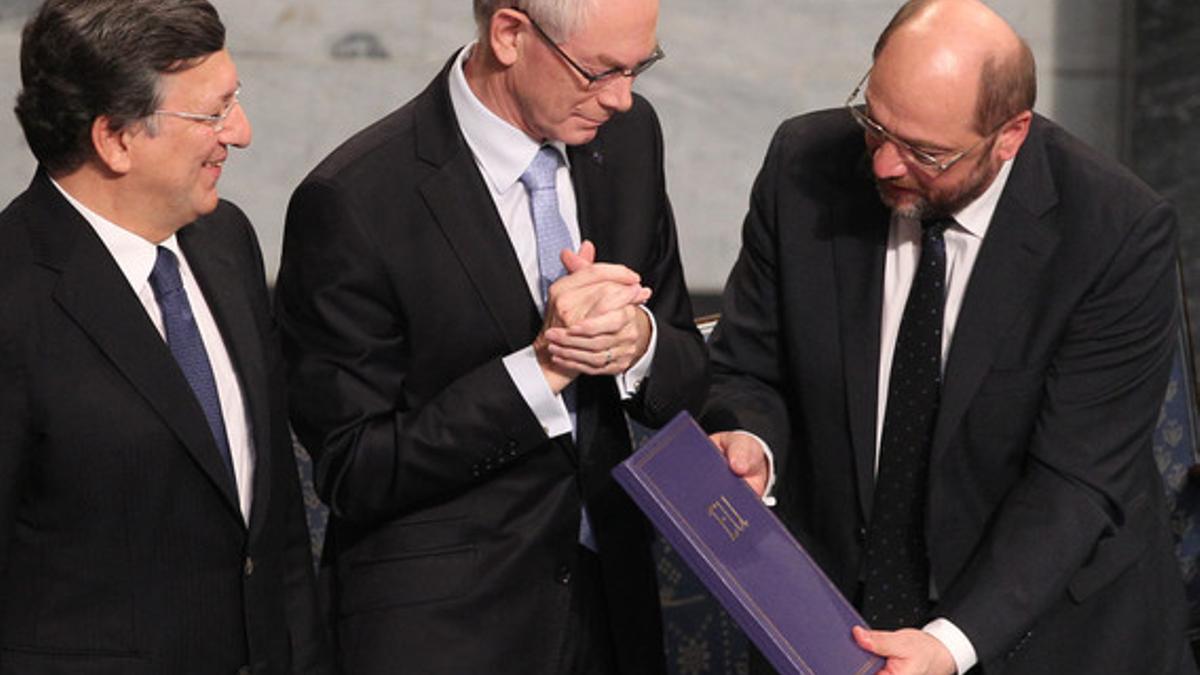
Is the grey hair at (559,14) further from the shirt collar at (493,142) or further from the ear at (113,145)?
the ear at (113,145)

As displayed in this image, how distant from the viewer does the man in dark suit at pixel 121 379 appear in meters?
2.76

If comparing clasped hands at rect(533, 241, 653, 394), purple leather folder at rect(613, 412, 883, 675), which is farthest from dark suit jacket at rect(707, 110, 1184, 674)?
clasped hands at rect(533, 241, 653, 394)

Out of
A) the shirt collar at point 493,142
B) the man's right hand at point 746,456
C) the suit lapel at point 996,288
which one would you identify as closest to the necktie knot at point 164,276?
the shirt collar at point 493,142

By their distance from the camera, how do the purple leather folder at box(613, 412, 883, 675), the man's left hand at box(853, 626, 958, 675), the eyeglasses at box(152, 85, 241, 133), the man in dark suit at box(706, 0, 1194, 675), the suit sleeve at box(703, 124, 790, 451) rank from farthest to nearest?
1. the suit sleeve at box(703, 124, 790, 451)
2. the man in dark suit at box(706, 0, 1194, 675)
3. the man's left hand at box(853, 626, 958, 675)
4. the purple leather folder at box(613, 412, 883, 675)
5. the eyeglasses at box(152, 85, 241, 133)

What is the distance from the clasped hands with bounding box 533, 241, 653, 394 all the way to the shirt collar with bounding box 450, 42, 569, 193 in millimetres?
173

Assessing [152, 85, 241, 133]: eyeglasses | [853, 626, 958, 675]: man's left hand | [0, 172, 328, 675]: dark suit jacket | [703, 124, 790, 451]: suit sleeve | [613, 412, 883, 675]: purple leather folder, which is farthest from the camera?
[703, 124, 790, 451]: suit sleeve

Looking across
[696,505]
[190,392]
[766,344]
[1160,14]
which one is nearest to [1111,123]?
[1160,14]

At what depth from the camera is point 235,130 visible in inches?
115

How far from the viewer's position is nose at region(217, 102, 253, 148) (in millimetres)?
2908

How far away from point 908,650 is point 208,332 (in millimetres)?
1067

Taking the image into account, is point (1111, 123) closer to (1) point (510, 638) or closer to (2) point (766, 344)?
(2) point (766, 344)

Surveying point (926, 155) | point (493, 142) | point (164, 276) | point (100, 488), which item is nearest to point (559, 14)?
point (493, 142)

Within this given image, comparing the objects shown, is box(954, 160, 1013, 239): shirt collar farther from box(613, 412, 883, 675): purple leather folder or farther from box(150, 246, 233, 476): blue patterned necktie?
box(150, 246, 233, 476): blue patterned necktie

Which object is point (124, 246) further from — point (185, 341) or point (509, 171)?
point (509, 171)
